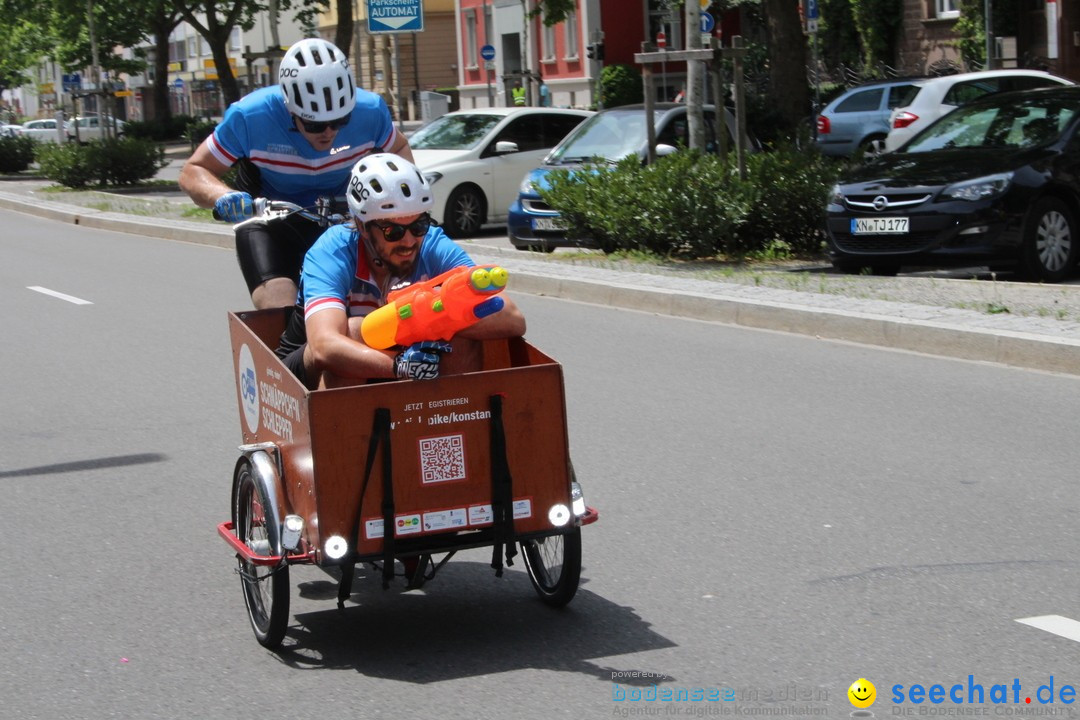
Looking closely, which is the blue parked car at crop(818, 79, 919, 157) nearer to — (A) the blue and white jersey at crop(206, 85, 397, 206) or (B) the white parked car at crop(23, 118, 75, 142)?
(A) the blue and white jersey at crop(206, 85, 397, 206)

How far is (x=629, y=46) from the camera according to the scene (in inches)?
2212

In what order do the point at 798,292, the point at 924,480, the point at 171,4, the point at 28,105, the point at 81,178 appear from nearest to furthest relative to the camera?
the point at 924,480 < the point at 798,292 < the point at 81,178 < the point at 171,4 < the point at 28,105

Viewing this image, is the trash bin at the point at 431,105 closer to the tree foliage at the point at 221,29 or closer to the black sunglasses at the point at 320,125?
the tree foliage at the point at 221,29

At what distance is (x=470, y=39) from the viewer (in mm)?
65438

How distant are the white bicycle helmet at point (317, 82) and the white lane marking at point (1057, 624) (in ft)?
9.92

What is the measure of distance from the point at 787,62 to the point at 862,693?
75.6 feet

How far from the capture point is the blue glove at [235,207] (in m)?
5.56

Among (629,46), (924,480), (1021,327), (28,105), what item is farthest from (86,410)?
(28,105)

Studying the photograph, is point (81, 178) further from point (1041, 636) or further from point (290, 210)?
point (1041, 636)

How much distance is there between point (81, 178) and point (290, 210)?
29098mm

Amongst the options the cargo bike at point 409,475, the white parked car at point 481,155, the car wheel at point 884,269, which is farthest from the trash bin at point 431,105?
the cargo bike at point 409,475

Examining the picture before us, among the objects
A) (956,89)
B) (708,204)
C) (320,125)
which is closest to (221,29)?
(956,89)

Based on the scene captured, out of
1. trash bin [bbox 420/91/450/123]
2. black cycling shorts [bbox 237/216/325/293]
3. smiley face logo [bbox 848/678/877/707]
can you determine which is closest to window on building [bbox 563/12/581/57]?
trash bin [bbox 420/91/450/123]

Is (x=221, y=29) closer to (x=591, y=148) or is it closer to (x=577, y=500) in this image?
(x=591, y=148)
